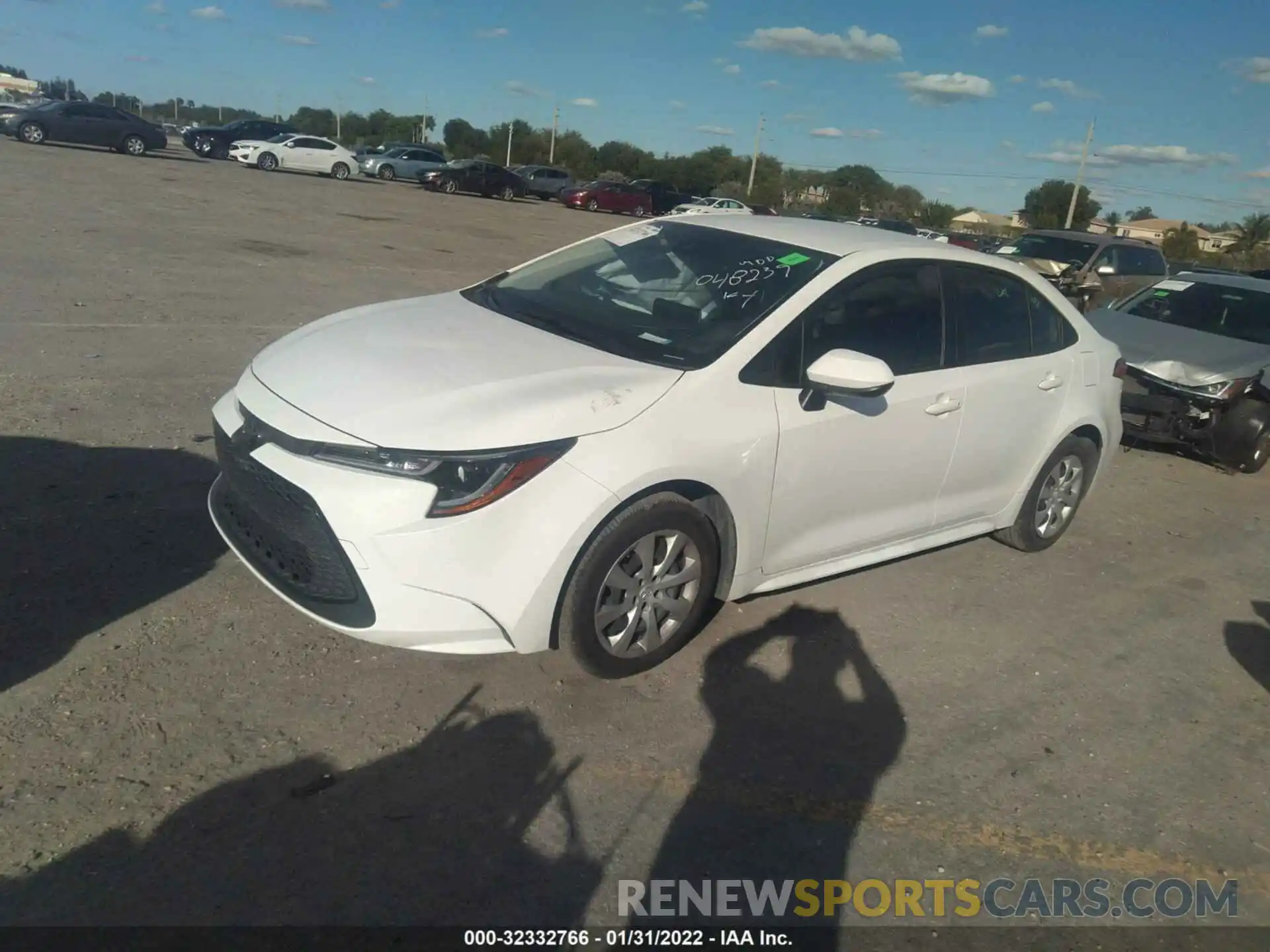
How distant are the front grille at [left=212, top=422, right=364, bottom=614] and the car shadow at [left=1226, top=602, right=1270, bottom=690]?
→ 422 centimetres

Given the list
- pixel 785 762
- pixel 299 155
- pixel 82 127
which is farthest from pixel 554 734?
pixel 299 155

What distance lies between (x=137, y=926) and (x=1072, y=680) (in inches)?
148

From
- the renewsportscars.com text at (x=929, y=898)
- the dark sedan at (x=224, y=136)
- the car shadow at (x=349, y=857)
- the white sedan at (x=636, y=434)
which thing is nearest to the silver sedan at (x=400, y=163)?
the dark sedan at (x=224, y=136)

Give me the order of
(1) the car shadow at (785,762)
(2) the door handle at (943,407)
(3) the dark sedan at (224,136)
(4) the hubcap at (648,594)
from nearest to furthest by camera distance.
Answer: (1) the car shadow at (785,762), (4) the hubcap at (648,594), (2) the door handle at (943,407), (3) the dark sedan at (224,136)

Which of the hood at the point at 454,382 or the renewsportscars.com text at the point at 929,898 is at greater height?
the hood at the point at 454,382

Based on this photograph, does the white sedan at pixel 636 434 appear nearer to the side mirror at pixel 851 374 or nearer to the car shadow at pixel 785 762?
the side mirror at pixel 851 374

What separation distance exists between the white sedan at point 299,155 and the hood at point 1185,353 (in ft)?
108

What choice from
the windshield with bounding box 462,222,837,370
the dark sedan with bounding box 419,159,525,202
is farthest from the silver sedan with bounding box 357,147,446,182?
the windshield with bounding box 462,222,837,370

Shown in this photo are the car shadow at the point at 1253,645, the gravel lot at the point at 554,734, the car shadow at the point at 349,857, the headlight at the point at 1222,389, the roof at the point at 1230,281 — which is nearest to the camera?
the car shadow at the point at 349,857

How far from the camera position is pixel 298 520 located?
322 cm

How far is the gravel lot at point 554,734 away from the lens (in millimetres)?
2691

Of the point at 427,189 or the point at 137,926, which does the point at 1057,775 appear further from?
the point at 427,189

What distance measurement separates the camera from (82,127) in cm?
3080

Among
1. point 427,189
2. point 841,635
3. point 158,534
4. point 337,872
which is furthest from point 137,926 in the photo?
point 427,189
